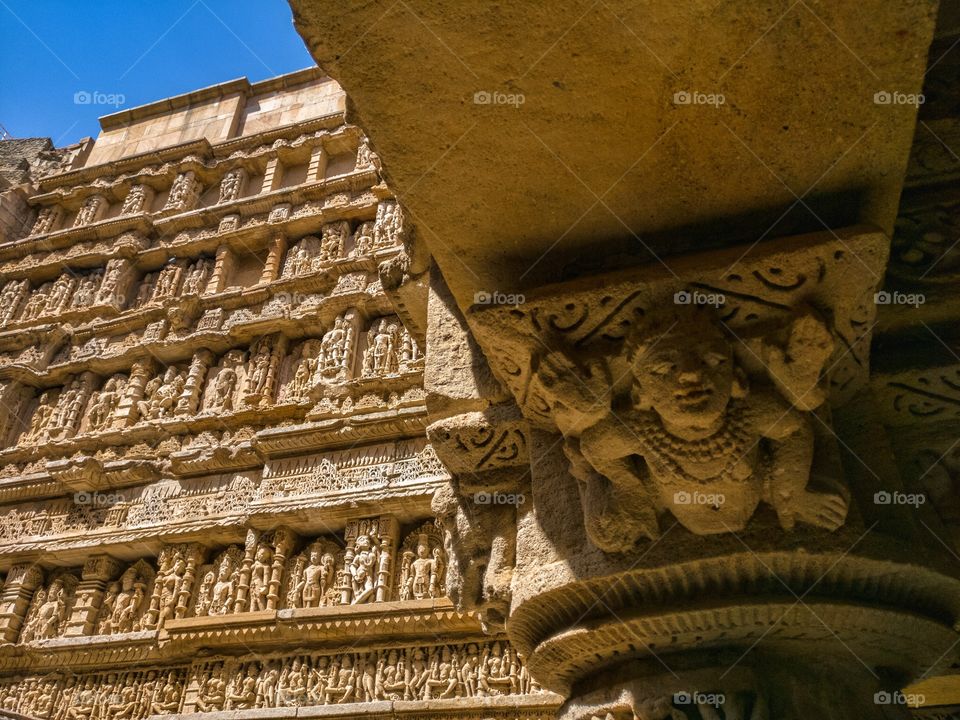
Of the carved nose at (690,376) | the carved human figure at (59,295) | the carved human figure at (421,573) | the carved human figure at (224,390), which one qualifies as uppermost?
the carved human figure at (59,295)

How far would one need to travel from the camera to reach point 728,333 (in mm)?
1744

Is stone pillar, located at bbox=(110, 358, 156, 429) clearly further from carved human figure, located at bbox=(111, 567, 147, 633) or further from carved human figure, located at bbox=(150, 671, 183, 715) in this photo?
carved human figure, located at bbox=(150, 671, 183, 715)

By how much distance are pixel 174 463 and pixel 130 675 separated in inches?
69.0

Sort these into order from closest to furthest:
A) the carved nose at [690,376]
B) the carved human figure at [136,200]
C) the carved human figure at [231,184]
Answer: the carved nose at [690,376] < the carved human figure at [231,184] < the carved human figure at [136,200]

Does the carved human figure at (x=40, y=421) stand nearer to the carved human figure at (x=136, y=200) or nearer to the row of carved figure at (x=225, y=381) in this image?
the row of carved figure at (x=225, y=381)

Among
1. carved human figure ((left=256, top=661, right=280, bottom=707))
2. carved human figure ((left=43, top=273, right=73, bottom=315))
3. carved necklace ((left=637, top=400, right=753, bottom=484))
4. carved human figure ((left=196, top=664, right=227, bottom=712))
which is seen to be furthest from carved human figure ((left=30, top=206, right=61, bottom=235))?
carved necklace ((left=637, top=400, right=753, bottom=484))

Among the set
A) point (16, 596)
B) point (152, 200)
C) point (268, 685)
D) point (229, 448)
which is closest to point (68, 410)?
point (16, 596)

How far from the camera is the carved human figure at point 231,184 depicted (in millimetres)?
8469

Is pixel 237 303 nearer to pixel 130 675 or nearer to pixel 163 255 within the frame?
pixel 163 255

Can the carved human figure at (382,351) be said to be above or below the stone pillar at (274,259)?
below

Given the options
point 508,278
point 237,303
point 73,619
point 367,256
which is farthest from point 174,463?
point 508,278

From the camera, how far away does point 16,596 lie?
19.6 ft

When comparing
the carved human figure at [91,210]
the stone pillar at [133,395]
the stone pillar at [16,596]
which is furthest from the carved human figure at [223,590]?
the carved human figure at [91,210]

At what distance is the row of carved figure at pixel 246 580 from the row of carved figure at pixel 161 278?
2955mm
